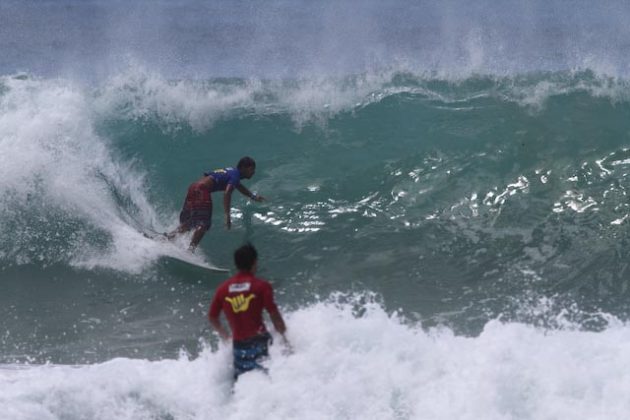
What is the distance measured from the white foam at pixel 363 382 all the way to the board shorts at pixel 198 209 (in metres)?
3.05

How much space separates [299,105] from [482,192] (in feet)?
11.3

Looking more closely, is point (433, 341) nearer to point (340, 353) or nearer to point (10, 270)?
point (340, 353)

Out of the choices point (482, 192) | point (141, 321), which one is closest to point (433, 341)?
point (141, 321)

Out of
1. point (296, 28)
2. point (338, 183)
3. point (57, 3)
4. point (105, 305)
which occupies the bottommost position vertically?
point (105, 305)

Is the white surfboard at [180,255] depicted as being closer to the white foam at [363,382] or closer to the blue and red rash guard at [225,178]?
the blue and red rash guard at [225,178]

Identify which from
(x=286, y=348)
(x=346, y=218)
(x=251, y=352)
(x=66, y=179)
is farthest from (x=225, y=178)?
(x=251, y=352)

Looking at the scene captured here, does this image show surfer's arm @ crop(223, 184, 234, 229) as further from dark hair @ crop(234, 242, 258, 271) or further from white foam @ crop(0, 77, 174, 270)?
dark hair @ crop(234, 242, 258, 271)

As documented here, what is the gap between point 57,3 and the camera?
69.2ft

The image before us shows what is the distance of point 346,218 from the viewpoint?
34.2 ft

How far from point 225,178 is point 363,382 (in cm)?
399

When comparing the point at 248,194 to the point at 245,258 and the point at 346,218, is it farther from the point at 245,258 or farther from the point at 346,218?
the point at 245,258

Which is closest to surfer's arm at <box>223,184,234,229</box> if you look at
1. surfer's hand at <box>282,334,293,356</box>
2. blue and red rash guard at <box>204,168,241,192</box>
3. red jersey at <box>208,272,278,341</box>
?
blue and red rash guard at <box>204,168,241,192</box>

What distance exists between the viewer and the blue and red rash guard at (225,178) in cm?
958

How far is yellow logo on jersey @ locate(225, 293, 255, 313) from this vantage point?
5.77 meters
